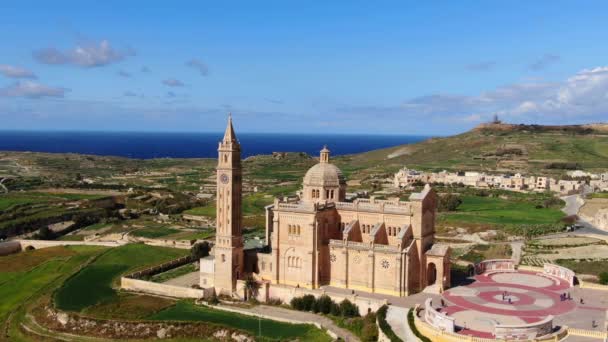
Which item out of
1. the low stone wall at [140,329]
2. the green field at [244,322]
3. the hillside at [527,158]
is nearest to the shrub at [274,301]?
the green field at [244,322]

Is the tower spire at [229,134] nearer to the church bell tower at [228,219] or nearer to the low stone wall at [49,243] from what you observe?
the church bell tower at [228,219]

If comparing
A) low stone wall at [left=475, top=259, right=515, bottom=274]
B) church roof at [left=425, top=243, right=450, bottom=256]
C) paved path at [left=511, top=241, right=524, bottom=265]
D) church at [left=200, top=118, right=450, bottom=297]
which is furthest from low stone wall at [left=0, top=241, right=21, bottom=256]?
paved path at [left=511, top=241, right=524, bottom=265]

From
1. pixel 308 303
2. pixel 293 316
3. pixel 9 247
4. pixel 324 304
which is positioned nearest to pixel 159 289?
pixel 293 316

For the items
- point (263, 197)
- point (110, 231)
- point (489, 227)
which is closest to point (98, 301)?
point (110, 231)

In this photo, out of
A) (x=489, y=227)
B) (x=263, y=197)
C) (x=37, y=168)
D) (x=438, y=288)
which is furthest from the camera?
(x=37, y=168)

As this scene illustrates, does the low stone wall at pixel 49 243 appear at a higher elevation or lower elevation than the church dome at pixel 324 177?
lower

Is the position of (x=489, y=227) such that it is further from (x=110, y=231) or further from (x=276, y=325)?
(x=110, y=231)
